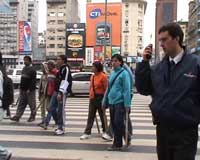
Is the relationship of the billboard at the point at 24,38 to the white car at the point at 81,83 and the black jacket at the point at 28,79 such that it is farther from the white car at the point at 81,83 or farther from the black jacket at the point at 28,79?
the black jacket at the point at 28,79

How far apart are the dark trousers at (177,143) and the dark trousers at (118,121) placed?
4.31 meters

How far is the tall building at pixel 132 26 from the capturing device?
458 ft

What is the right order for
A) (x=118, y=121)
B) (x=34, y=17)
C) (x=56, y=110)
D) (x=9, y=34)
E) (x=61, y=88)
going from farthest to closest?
1. (x=34, y=17)
2. (x=9, y=34)
3. (x=56, y=110)
4. (x=61, y=88)
5. (x=118, y=121)

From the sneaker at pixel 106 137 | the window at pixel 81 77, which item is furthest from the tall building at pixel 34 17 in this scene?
the sneaker at pixel 106 137

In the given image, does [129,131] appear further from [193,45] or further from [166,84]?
[193,45]

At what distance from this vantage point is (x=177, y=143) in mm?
4449

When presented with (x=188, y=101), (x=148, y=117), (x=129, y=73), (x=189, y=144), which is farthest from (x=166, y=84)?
(x=148, y=117)

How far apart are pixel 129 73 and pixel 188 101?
192 inches

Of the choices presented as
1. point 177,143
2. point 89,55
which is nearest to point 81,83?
point 177,143

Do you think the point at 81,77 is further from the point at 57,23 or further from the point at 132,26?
the point at 57,23

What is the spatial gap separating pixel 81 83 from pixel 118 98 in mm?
16960

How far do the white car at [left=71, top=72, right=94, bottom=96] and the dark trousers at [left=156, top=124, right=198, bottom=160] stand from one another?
21256 millimetres

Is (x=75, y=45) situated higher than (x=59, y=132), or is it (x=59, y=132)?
(x=75, y=45)

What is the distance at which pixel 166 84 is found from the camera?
14.8ft
